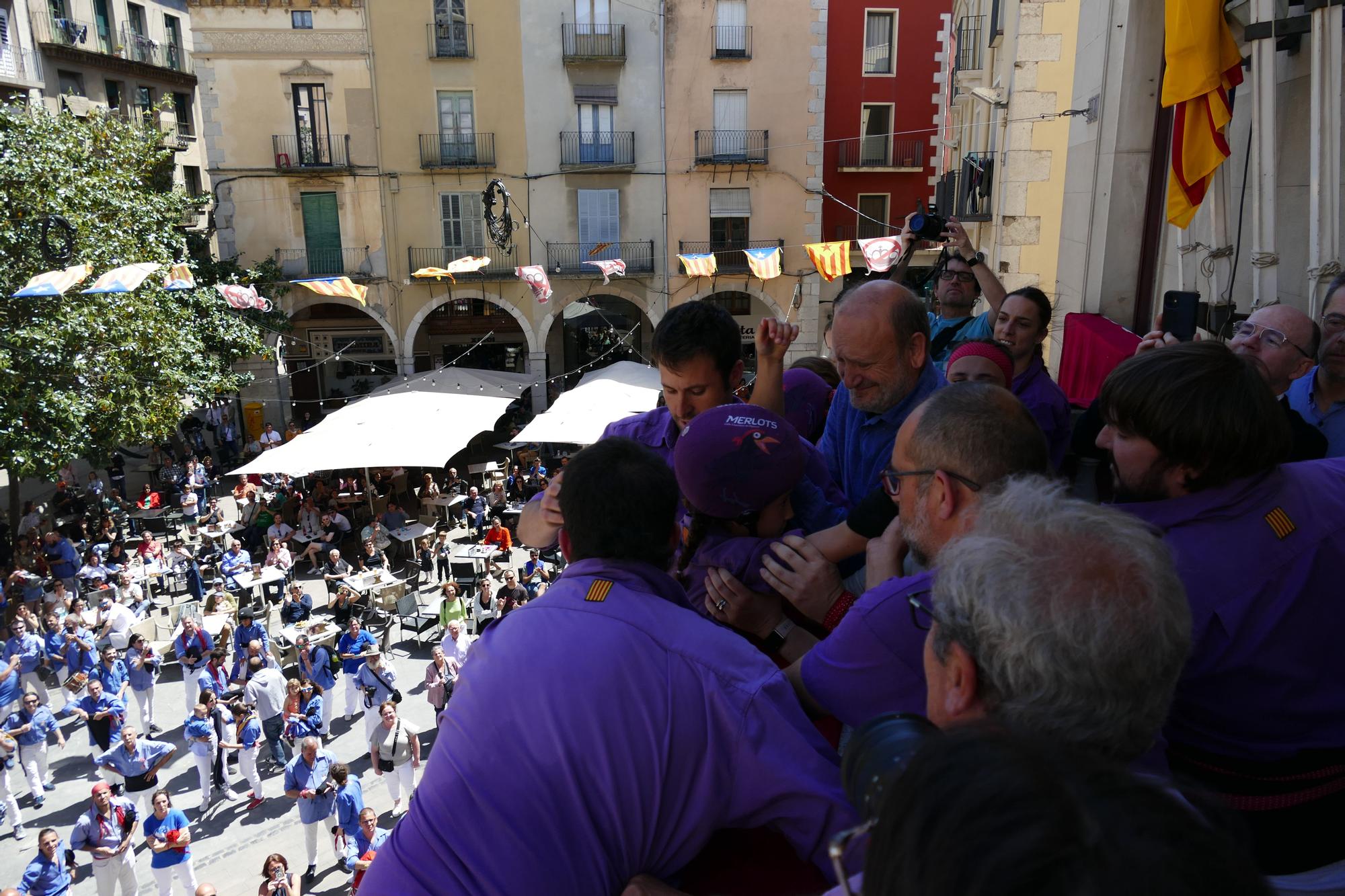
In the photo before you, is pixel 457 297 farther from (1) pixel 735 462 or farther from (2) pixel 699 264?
(1) pixel 735 462

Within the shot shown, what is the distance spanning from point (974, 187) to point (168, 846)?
12195 millimetres

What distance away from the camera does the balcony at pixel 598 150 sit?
2184 cm

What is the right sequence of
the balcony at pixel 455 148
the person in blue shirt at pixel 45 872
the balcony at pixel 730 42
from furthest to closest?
the balcony at pixel 455 148
the balcony at pixel 730 42
the person in blue shirt at pixel 45 872

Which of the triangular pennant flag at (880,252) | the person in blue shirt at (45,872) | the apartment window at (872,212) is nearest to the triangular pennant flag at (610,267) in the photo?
the triangular pennant flag at (880,252)

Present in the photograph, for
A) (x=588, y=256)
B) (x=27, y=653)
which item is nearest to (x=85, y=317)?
(x=27, y=653)

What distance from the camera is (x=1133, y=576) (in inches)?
48.9

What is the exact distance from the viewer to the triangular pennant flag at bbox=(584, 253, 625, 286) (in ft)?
68.2

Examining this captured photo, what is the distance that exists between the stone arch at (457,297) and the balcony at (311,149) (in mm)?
3787

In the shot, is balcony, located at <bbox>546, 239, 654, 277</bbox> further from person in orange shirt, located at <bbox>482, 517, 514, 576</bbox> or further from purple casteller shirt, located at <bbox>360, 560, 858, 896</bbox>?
purple casteller shirt, located at <bbox>360, 560, 858, 896</bbox>

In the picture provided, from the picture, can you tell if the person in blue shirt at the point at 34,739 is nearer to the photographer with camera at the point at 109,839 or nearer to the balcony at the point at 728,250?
the photographer with camera at the point at 109,839

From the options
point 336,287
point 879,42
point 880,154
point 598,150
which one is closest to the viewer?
point 336,287

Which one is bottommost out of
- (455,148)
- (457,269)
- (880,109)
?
(457,269)

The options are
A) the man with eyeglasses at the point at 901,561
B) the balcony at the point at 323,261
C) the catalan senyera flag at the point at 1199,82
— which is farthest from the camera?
the balcony at the point at 323,261

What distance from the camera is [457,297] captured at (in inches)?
900
